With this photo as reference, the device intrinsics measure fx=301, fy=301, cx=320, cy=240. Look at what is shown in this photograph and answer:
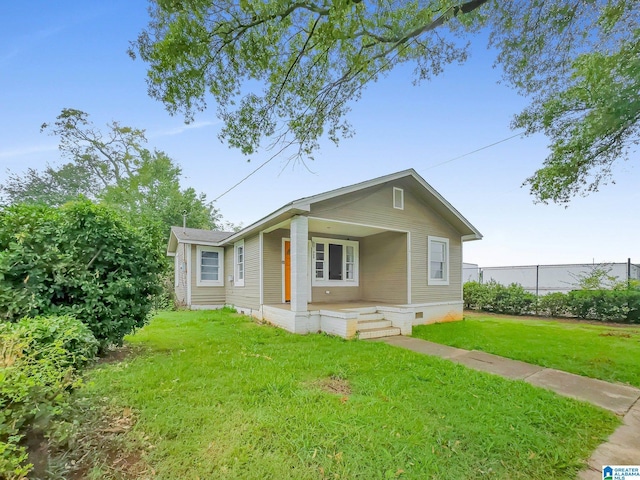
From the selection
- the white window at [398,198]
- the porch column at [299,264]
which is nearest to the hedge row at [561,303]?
the white window at [398,198]

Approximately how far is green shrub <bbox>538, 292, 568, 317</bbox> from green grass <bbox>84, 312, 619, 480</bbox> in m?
9.32

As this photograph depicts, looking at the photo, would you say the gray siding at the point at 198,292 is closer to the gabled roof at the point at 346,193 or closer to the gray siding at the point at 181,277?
the gray siding at the point at 181,277

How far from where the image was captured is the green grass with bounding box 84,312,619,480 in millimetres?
2238

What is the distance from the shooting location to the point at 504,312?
12.4 m

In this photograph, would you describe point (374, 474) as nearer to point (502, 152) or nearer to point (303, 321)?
point (303, 321)

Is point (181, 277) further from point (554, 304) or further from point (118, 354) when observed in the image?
point (554, 304)

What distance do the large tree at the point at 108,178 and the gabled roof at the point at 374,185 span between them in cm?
1350

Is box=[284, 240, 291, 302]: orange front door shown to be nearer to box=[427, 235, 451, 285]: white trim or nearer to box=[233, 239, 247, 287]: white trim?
box=[233, 239, 247, 287]: white trim

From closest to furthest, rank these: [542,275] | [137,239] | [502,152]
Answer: [137,239] → [502,152] → [542,275]

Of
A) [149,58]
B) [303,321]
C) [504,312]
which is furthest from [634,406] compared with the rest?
[504,312]

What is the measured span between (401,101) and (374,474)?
8.63m

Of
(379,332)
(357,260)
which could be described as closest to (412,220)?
(357,260)

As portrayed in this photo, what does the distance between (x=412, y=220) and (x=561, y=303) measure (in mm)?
7069

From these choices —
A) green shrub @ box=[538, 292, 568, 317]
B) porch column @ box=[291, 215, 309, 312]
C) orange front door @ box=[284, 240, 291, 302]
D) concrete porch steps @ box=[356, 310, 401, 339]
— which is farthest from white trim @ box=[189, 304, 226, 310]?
green shrub @ box=[538, 292, 568, 317]
